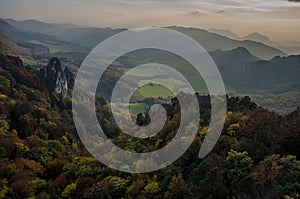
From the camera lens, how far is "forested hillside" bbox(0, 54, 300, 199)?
42.5 ft

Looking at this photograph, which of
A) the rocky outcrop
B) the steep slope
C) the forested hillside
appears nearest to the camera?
the forested hillside

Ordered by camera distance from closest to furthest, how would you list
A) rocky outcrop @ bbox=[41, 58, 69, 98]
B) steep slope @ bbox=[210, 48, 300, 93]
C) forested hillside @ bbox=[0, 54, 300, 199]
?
forested hillside @ bbox=[0, 54, 300, 199], rocky outcrop @ bbox=[41, 58, 69, 98], steep slope @ bbox=[210, 48, 300, 93]

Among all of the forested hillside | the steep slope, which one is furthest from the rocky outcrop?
the steep slope

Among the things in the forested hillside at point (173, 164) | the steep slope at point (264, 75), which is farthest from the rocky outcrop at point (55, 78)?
the steep slope at point (264, 75)

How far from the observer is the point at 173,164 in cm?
1936

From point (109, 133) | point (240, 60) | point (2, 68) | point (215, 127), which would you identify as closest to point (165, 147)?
point (215, 127)

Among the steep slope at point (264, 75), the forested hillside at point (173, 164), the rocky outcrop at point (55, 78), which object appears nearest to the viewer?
the forested hillside at point (173, 164)

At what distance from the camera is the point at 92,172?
2191 centimetres

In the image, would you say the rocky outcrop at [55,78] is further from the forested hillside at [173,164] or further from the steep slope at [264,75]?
→ the steep slope at [264,75]

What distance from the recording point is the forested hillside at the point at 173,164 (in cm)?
1297

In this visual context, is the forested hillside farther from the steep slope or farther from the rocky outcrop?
the steep slope

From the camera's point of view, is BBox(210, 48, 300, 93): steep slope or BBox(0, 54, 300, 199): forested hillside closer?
BBox(0, 54, 300, 199): forested hillside

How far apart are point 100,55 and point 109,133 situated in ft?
259

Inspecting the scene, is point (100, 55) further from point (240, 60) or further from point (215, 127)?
Answer: point (215, 127)
